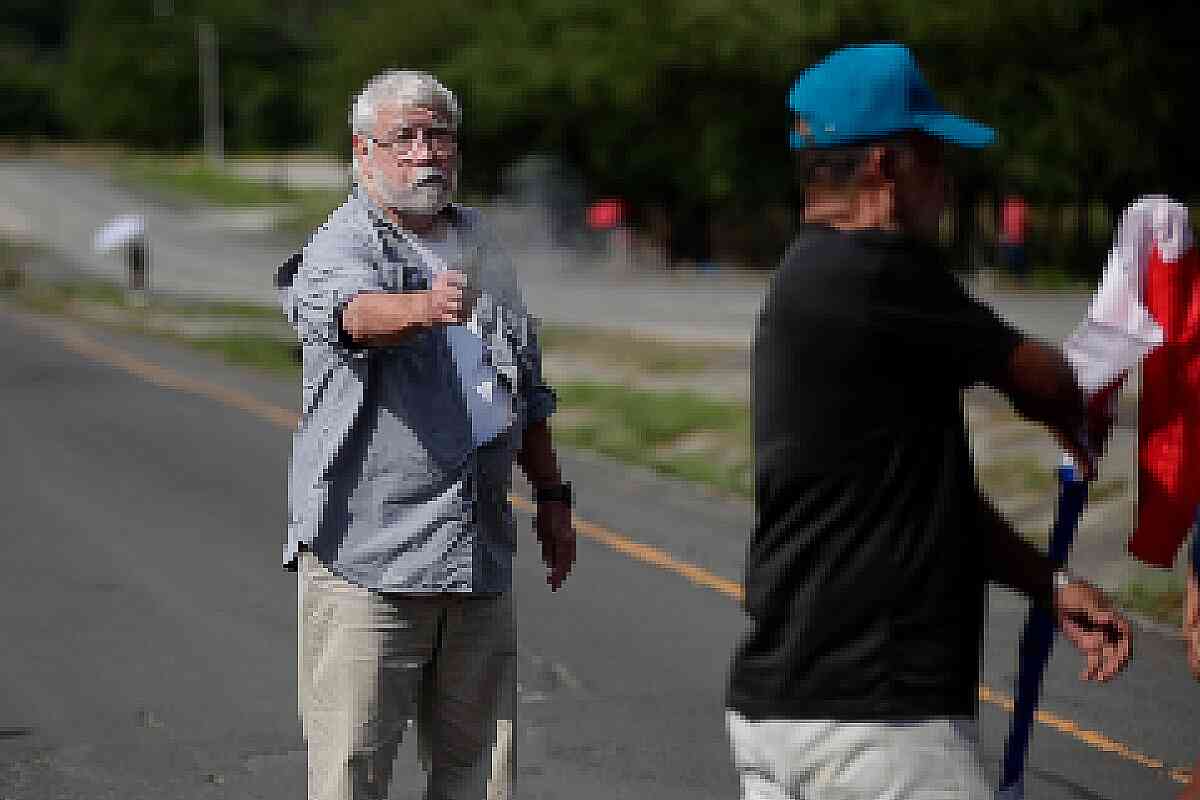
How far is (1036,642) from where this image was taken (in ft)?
13.3

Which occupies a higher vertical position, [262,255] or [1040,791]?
[1040,791]

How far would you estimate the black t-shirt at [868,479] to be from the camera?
3309mm

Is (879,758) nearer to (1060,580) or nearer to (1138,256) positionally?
(1060,580)

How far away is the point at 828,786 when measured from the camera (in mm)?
3436

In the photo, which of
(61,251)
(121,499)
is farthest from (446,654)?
(61,251)

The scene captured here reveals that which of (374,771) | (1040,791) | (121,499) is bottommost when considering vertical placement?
(121,499)

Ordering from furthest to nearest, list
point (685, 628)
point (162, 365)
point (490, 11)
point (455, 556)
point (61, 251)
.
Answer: point (490, 11) → point (61, 251) → point (162, 365) → point (685, 628) → point (455, 556)

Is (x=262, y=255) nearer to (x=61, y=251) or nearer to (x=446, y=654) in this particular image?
(x=61, y=251)

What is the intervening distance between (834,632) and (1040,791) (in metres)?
3.50

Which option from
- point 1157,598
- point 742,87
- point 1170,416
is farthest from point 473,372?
point 742,87

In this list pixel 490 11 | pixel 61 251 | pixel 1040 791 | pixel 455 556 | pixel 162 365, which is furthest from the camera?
pixel 490 11

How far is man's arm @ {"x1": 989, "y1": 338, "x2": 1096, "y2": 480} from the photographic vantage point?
3.27m

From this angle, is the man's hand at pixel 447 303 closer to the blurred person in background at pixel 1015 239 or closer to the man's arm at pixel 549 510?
the man's arm at pixel 549 510

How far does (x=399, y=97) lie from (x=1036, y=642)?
166cm
